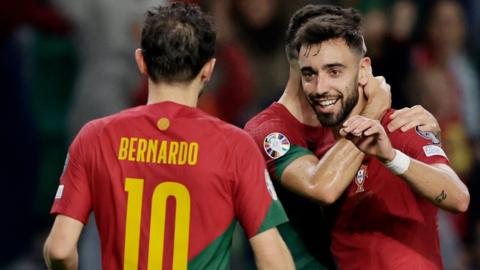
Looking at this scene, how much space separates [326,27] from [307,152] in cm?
55

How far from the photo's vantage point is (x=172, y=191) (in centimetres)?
431

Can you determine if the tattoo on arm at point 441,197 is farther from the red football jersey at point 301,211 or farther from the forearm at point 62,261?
the forearm at point 62,261

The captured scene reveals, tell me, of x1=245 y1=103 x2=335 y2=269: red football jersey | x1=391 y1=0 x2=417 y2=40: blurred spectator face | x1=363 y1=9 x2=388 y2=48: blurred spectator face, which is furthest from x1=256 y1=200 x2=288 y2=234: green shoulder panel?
x1=391 y1=0 x2=417 y2=40: blurred spectator face

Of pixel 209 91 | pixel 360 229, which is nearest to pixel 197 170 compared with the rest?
pixel 360 229

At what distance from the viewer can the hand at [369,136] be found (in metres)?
4.40

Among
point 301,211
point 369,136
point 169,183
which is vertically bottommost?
point 301,211

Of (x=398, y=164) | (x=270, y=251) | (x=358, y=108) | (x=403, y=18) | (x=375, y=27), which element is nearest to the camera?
(x=270, y=251)

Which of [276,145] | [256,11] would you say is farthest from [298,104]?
[256,11]

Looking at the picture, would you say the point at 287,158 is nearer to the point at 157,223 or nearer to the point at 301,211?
the point at 301,211

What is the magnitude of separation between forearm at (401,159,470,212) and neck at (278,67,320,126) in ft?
2.52

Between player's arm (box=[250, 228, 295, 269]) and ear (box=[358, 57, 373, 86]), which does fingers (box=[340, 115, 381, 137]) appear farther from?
ear (box=[358, 57, 373, 86])

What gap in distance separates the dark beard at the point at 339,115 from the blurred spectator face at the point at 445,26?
17.0 feet

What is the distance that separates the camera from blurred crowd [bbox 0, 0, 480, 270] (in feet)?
29.9

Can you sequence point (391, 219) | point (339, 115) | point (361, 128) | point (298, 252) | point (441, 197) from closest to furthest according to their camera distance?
point (361, 128), point (441, 197), point (391, 219), point (339, 115), point (298, 252)
